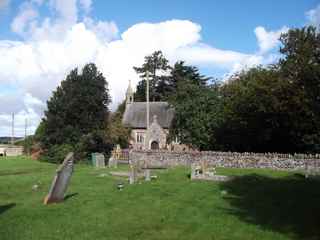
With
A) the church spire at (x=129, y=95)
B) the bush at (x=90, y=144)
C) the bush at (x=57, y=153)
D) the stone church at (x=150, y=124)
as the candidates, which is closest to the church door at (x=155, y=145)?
the stone church at (x=150, y=124)

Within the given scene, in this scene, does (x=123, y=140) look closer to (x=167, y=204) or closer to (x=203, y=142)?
(x=203, y=142)

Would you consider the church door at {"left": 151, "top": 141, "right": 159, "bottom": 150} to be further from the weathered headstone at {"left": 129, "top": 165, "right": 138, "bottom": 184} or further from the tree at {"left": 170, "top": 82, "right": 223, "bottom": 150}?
the weathered headstone at {"left": 129, "top": 165, "right": 138, "bottom": 184}

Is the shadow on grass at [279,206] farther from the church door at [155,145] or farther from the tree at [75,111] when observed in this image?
the church door at [155,145]

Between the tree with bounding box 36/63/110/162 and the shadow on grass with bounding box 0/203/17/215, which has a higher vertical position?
the tree with bounding box 36/63/110/162

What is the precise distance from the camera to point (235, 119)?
45594mm

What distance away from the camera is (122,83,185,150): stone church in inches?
2889

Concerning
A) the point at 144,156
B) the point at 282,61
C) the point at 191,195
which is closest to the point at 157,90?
the point at 144,156

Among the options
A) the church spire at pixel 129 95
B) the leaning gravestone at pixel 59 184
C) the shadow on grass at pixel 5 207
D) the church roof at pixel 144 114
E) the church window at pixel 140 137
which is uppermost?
the church spire at pixel 129 95

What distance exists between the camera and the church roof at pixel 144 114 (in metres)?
78.2

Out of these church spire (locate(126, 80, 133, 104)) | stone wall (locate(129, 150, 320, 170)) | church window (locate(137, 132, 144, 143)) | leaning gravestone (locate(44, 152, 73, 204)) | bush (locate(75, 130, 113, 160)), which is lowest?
leaning gravestone (locate(44, 152, 73, 204))

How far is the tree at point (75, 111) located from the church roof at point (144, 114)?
20.8 meters

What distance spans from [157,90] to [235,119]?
178ft

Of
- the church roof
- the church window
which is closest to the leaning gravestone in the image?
the church roof

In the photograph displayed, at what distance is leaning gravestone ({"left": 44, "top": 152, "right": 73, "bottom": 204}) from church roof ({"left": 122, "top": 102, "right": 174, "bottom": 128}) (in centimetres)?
5900
